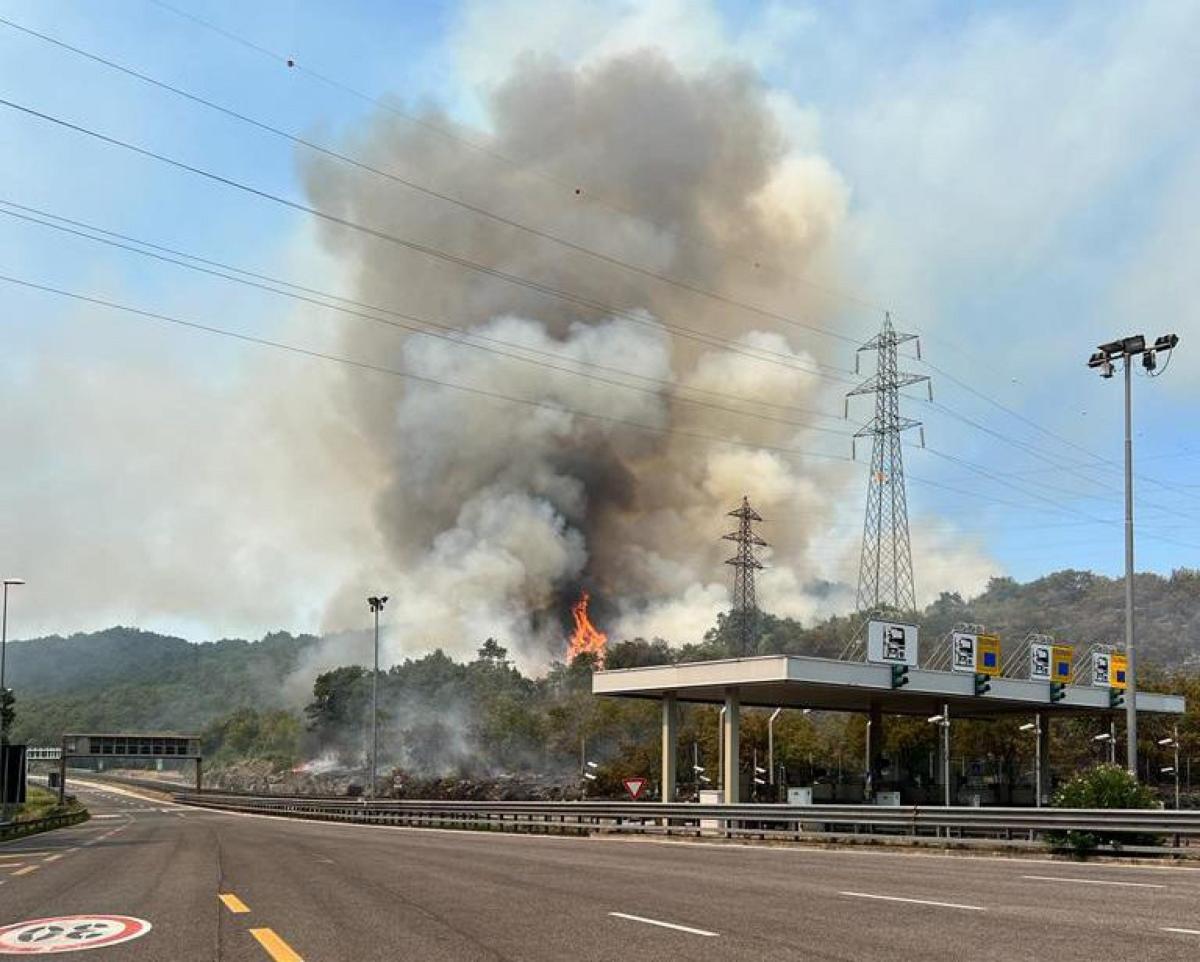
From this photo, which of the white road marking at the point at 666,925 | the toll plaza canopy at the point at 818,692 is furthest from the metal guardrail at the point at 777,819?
the white road marking at the point at 666,925

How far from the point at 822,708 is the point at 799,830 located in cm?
3270

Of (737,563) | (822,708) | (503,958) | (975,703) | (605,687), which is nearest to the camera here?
(503,958)

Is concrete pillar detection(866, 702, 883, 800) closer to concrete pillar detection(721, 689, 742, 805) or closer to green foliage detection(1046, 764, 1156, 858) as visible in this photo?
concrete pillar detection(721, 689, 742, 805)

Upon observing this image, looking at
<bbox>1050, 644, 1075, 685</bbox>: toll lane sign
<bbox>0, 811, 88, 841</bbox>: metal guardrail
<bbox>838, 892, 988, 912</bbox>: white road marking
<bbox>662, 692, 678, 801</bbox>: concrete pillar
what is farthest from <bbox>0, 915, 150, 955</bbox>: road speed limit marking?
<bbox>1050, 644, 1075, 685</bbox>: toll lane sign

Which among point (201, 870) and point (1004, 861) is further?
point (1004, 861)

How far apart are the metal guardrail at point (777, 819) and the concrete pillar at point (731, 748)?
5021 mm

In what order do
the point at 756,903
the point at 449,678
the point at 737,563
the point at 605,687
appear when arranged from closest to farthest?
the point at 756,903
the point at 605,687
the point at 737,563
the point at 449,678

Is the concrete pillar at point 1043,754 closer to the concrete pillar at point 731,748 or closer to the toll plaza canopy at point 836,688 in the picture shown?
the toll plaza canopy at point 836,688

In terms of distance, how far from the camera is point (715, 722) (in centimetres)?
12044

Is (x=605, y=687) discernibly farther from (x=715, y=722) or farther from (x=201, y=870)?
(x=715, y=722)

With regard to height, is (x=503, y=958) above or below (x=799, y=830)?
above

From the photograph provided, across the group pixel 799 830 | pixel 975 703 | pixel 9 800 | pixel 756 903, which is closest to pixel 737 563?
pixel 975 703

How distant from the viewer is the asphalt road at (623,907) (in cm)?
996

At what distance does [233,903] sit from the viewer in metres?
14.1
